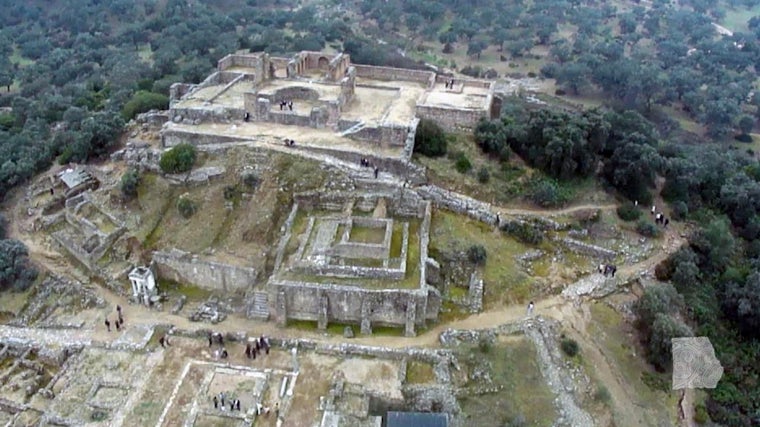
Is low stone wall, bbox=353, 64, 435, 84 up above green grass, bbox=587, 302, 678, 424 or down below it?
above

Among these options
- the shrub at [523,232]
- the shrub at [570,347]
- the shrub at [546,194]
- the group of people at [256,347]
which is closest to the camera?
the group of people at [256,347]

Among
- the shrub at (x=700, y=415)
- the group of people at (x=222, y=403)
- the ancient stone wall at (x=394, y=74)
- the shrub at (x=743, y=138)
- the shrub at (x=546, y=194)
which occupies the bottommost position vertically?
the shrub at (x=743, y=138)

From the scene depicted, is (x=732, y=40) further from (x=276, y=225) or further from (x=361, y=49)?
(x=276, y=225)

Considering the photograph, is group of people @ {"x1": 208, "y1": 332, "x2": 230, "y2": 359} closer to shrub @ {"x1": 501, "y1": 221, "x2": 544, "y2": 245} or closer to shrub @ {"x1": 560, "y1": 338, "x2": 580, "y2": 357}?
shrub @ {"x1": 560, "y1": 338, "x2": 580, "y2": 357}

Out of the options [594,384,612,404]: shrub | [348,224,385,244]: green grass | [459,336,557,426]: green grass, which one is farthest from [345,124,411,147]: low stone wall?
[594,384,612,404]: shrub

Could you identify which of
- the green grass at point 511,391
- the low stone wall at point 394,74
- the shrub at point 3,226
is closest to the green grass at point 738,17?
the low stone wall at point 394,74

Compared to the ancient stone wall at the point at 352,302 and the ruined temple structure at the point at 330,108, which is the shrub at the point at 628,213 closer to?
the ruined temple structure at the point at 330,108
